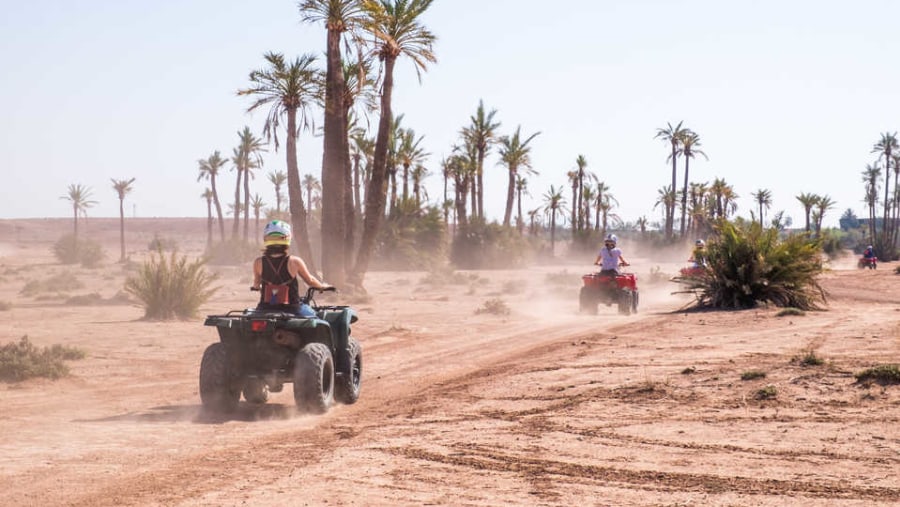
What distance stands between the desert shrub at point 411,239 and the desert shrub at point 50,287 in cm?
2025

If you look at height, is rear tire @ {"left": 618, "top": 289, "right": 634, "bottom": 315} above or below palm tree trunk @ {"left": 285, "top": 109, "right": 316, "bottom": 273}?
below

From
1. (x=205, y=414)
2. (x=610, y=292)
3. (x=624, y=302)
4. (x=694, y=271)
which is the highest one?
(x=694, y=271)

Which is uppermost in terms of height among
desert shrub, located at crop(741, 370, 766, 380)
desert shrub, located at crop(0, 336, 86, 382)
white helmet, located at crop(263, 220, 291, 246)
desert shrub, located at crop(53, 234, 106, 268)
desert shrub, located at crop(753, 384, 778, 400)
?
white helmet, located at crop(263, 220, 291, 246)

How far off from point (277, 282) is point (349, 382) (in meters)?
1.35

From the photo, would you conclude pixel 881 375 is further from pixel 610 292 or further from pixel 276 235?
pixel 610 292

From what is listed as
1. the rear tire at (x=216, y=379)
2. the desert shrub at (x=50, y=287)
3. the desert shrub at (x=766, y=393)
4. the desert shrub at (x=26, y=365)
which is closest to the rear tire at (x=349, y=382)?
the rear tire at (x=216, y=379)

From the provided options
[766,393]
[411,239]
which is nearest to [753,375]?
[766,393]

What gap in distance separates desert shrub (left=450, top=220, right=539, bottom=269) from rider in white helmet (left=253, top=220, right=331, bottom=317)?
182 ft

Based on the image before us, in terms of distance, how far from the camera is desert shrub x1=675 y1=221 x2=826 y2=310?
19672 millimetres

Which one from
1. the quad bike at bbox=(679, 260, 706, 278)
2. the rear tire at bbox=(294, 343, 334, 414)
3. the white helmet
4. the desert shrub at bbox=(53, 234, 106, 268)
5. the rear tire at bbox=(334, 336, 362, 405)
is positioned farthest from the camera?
the desert shrub at bbox=(53, 234, 106, 268)

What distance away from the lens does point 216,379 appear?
916cm

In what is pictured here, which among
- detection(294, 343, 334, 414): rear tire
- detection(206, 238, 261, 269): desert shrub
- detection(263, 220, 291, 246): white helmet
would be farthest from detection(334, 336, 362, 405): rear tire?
detection(206, 238, 261, 269): desert shrub

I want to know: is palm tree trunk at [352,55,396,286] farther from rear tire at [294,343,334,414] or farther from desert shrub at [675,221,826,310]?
rear tire at [294,343,334,414]

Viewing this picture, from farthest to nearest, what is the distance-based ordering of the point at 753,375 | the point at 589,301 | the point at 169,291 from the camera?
the point at 589,301 → the point at 169,291 → the point at 753,375
